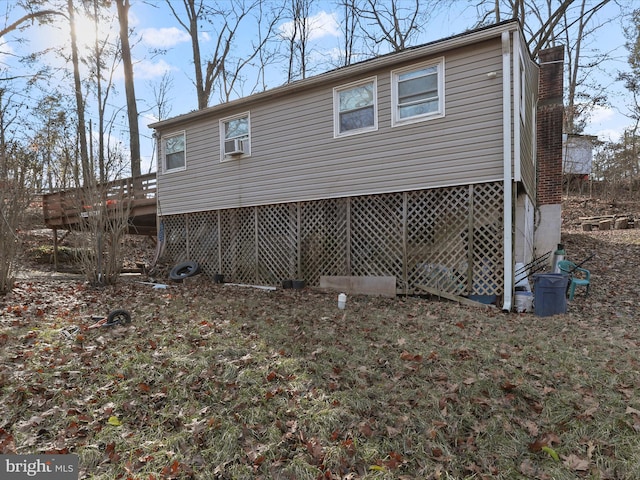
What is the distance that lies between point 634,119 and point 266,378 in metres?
26.1

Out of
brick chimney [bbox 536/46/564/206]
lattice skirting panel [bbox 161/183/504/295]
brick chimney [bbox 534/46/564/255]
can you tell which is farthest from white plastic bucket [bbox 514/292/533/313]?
brick chimney [bbox 536/46/564/206]

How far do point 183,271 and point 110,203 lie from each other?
3063mm

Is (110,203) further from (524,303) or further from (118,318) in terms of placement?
(524,303)

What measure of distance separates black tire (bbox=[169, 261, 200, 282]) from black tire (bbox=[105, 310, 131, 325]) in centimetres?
544

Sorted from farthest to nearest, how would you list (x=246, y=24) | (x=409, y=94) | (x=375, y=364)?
1. (x=246, y=24)
2. (x=409, y=94)
3. (x=375, y=364)

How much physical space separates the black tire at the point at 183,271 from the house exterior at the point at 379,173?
0.91 feet

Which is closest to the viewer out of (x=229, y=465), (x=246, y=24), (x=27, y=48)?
(x=229, y=465)

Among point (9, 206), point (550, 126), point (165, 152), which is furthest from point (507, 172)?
point (165, 152)

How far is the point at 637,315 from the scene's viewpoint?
6324 millimetres

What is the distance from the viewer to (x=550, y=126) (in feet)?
35.7

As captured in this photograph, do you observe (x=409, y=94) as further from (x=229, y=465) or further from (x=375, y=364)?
(x=229, y=465)

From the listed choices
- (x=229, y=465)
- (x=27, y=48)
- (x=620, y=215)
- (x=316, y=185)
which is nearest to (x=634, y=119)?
(x=620, y=215)

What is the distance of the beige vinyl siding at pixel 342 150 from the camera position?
22.7 ft

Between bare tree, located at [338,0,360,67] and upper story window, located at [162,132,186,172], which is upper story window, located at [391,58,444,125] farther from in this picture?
bare tree, located at [338,0,360,67]
